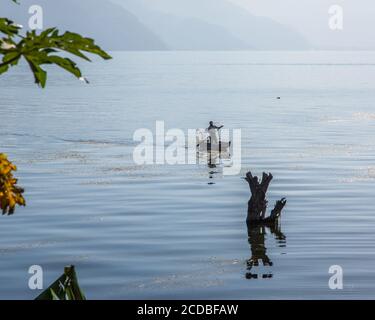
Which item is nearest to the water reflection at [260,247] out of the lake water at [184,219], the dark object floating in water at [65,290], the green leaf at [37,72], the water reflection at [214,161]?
the lake water at [184,219]

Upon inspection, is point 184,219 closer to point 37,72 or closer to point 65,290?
point 65,290

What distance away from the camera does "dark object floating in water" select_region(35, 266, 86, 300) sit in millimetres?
4500

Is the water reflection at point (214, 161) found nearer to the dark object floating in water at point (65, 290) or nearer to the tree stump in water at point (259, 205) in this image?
the tree stump in water at point (259, 205)

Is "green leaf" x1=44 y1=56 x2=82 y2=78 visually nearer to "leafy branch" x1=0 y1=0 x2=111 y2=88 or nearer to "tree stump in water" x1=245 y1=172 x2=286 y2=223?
"leafy branch" x1=0 y1=0 x2=111 y2=88

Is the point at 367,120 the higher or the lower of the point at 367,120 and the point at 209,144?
the higher

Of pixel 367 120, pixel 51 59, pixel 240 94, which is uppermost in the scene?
pixel 240 94

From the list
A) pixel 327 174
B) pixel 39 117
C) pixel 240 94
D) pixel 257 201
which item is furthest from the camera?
pixel 240 94

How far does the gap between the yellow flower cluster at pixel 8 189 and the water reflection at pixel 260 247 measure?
26560 mm

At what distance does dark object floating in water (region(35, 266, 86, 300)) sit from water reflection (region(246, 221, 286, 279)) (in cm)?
2507

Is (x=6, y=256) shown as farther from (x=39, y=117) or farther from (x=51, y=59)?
(x=39, y=117)

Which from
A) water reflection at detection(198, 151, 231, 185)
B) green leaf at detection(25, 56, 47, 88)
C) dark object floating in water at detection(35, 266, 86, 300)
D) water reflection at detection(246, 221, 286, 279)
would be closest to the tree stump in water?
water reflection at detection(246, 221, 286, 279)

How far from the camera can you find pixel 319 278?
28.6 meters
